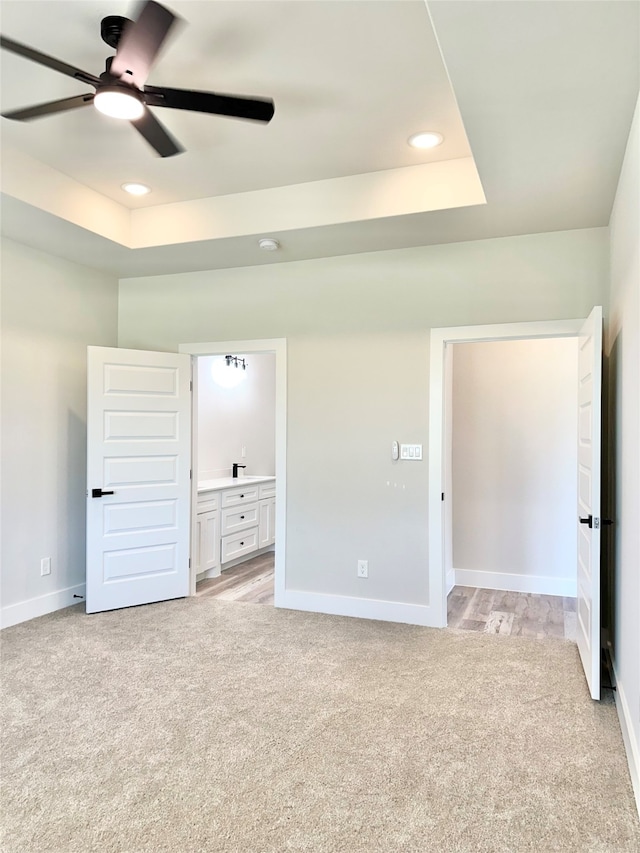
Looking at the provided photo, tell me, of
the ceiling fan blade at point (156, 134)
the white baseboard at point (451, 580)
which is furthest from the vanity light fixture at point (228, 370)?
the ceiling fan blade at point (156, 134)

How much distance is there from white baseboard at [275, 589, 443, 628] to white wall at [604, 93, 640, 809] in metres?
1.21

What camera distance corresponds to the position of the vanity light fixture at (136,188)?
365cm

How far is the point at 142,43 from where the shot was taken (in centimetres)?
193

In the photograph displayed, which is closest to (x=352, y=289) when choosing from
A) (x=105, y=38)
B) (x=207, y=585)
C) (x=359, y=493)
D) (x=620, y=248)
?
(x=359, y=493)

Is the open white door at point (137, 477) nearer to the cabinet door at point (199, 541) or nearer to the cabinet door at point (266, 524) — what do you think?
the cabinet door at point (199, 541)

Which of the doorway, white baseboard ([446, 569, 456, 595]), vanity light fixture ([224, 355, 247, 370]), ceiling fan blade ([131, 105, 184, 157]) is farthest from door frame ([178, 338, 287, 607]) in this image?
vanity light fixture ([224, 355, 247, 370])

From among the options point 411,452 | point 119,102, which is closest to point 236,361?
point 411,452

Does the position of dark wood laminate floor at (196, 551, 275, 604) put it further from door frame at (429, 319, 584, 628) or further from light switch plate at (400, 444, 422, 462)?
light switch plate at (400, 444, 422, 462)

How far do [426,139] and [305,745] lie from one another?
297 cm

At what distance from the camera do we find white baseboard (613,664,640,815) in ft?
6.84

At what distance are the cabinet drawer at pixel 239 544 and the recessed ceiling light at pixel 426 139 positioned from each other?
3.73 m

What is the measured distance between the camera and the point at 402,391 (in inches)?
158

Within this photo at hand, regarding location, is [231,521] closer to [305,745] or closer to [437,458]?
[437,458]

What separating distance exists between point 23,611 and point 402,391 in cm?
299
